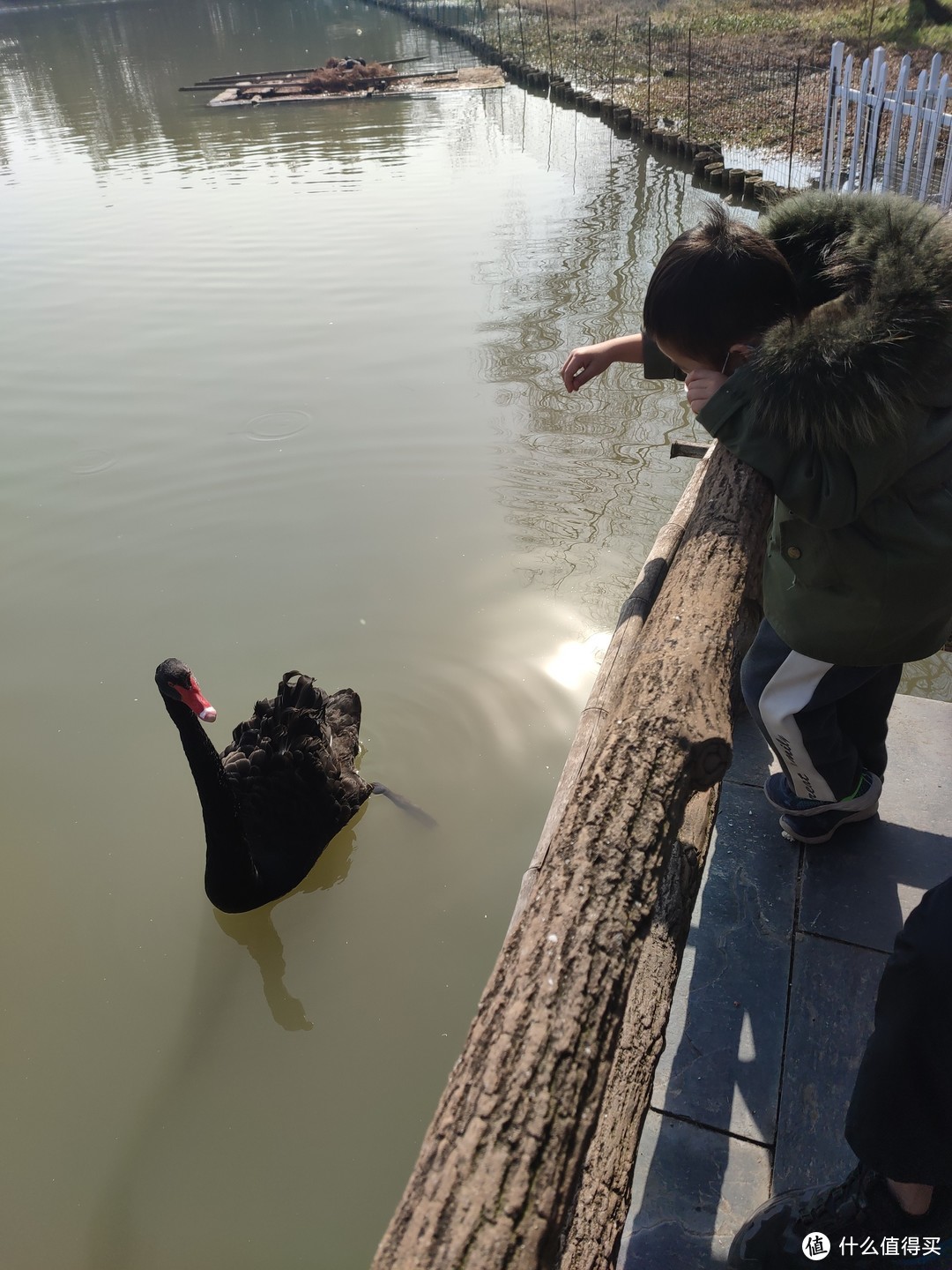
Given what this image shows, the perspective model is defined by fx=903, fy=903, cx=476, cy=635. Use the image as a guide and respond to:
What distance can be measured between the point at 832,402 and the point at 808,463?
0.41 feet

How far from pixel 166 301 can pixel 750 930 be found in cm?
925

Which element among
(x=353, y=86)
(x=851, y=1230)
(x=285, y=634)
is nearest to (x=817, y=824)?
(x=851, y=1230)

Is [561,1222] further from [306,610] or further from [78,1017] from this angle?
[306,610]

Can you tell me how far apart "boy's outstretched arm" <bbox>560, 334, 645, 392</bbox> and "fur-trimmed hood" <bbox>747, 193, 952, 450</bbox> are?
792mm

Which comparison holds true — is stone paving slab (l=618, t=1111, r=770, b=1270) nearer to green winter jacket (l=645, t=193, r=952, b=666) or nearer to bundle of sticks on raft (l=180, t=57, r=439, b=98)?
green winter jacket (l=645, t=193, r=952, b=666)

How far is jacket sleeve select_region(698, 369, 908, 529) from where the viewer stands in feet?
5.66

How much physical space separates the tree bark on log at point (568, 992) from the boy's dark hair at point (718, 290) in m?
0.60

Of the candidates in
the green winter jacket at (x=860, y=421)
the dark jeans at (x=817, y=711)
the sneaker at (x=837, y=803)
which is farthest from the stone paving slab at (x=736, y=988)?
the green winter jacket at (x=860, y=421)

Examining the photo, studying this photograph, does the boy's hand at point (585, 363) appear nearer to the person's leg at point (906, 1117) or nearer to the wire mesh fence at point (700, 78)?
the person's leg at point (906, 1117)

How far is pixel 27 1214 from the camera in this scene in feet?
8.54

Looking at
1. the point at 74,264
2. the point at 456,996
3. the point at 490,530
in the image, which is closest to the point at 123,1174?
A: the point at 456,996

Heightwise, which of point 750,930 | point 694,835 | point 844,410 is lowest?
point 750,930

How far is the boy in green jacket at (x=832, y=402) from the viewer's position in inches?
67.0

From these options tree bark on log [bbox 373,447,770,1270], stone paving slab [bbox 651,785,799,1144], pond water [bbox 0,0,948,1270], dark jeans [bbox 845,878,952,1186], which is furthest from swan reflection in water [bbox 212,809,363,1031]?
dark jeans [bbox 845,878,952,1186]
